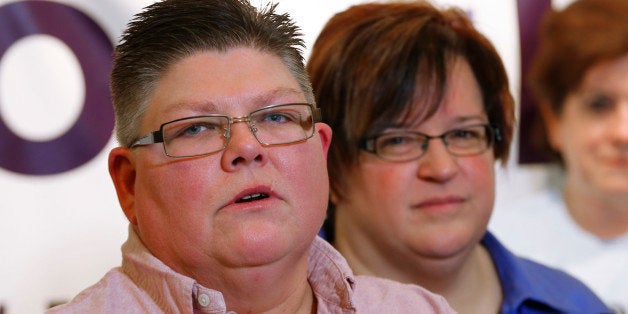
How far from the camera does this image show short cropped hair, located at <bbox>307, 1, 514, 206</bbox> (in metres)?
1.80

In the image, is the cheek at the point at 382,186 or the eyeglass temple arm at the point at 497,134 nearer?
the cheek at the point at 382,186

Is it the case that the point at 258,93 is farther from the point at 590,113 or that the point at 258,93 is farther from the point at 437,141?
the point at 590,113

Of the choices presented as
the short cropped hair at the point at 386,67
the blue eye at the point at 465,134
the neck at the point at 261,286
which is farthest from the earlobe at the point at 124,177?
the blue eye at the point at 465,134

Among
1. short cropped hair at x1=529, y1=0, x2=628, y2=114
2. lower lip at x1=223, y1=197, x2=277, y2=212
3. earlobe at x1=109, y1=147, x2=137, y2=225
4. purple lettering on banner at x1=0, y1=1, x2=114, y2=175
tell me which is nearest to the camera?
lower lip at x1=223, y1=197, x2=277, y2=212

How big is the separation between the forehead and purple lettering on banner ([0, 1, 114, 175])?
93 cm

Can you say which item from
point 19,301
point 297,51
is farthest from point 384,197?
point 19,301

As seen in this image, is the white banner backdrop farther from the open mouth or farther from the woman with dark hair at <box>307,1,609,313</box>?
the open mouth

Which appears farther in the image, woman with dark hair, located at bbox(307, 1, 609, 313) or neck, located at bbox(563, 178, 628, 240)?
neck, located at bbox(563, 178, 628, 240)

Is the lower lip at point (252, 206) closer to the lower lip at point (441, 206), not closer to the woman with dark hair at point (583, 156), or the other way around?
the lower lip at point (441, 206)

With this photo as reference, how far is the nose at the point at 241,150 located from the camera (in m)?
1.13

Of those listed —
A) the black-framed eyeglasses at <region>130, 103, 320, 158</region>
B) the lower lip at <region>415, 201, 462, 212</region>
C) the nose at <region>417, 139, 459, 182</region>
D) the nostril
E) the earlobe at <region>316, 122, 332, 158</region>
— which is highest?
the black-framed eyeglasses at <region>130, 103, 320, 158</region>

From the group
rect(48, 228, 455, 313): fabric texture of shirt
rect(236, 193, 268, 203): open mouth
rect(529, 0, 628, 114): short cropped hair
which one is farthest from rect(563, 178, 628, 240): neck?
rect(236, 193, 268, 203): open mouth

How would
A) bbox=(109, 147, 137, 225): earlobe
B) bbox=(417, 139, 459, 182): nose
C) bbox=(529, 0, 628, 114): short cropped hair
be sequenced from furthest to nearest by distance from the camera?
1. bbox=(529, 0, 628, 114): short cropped hair
2. bbox=(417, 139, 459, 182): nose
3. bbox=(109, 147, 137, 225): earlobe

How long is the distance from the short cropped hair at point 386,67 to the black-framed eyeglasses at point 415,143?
3cm
